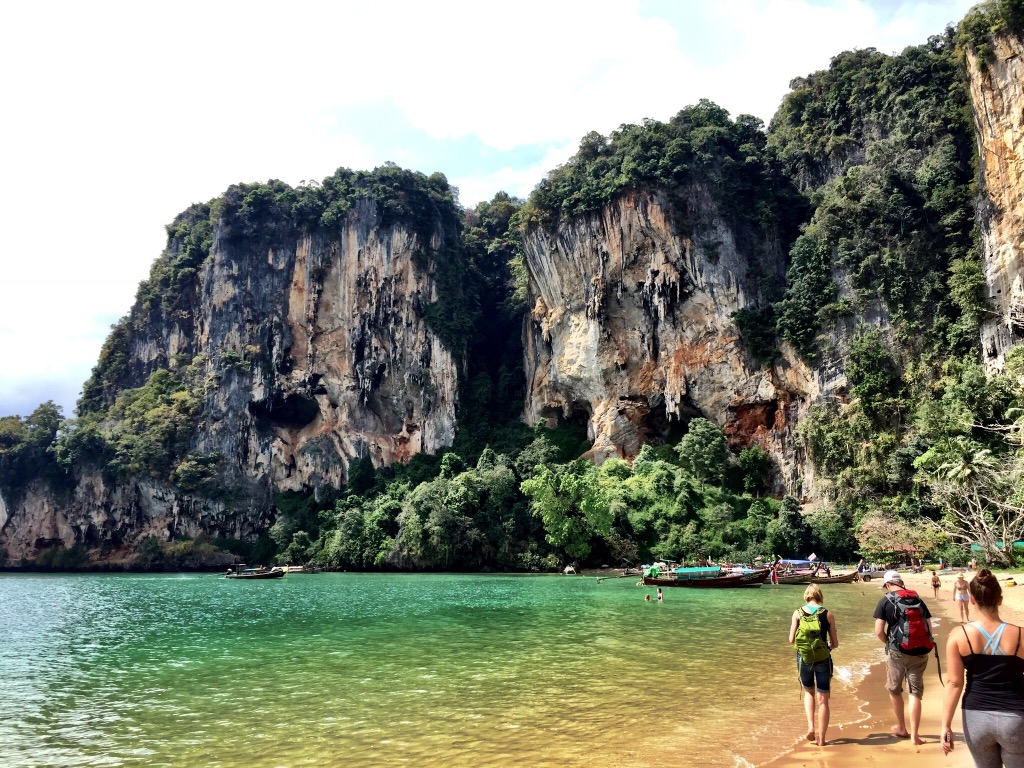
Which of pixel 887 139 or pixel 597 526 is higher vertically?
pixel 887 139

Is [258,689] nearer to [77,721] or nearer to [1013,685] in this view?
[77,721]

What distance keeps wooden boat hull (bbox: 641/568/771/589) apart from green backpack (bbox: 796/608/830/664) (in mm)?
20710

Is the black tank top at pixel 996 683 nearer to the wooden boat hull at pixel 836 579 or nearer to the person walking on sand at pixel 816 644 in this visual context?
the person walking on sand at pixel 816 644

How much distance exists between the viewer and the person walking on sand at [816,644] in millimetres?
6070

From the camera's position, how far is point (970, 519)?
25547mm

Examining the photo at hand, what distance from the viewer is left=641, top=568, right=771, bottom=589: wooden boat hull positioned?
25.7 metres

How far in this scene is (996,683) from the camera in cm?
357

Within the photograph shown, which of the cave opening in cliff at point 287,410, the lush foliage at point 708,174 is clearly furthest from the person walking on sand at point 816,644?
the cave opening in cliff at point 287,410

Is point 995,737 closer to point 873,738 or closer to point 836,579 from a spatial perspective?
point 873,738

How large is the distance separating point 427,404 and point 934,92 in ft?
129

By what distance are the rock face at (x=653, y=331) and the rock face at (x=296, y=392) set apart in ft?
38.3

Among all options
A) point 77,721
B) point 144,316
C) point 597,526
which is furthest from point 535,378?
Answer: point 77,721

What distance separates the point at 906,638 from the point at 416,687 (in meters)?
6.31

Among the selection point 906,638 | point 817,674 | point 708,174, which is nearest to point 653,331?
point 708,174
